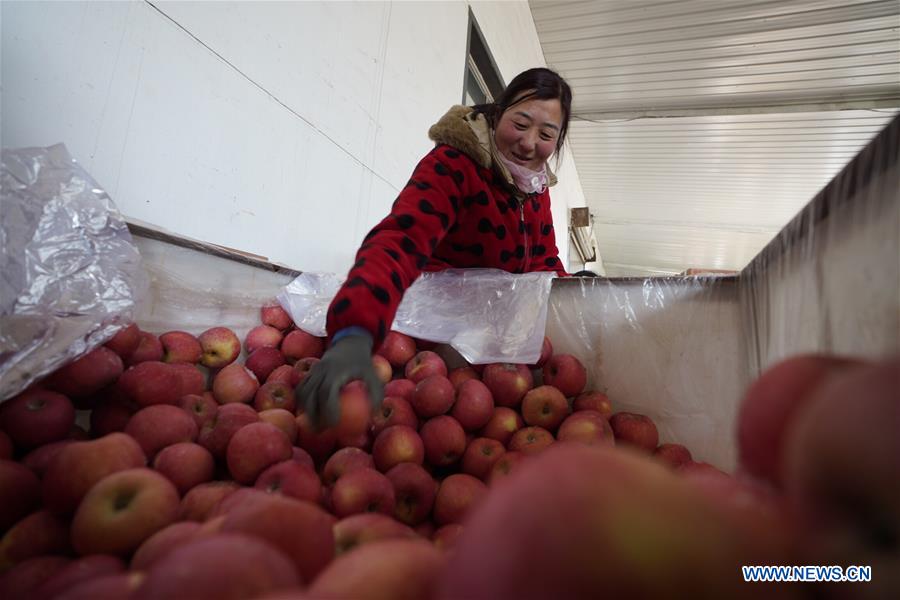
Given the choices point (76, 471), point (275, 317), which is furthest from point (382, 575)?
point (275, 317)

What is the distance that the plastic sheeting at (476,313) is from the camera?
1.34 meters

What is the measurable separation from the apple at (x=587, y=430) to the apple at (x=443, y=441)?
0.26 metres

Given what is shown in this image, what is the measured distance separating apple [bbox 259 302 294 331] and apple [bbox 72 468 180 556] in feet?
3.19

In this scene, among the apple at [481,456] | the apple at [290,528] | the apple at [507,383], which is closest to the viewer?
the apple at [290,528]

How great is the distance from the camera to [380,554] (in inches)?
13.0

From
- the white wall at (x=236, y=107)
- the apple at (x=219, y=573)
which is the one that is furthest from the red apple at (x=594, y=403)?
the white wall at (x=236, y=107)

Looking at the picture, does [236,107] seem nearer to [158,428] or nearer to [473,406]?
[158,428]

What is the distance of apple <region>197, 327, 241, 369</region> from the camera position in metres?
1.29

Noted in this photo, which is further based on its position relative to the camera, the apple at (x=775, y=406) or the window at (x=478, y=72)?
the window at (x=478, y=72)

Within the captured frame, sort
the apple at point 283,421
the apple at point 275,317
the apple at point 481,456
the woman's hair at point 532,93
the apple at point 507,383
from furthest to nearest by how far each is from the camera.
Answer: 1. the apple at point 275,317
2. the woman's hair at point 532,93
3. the apple at point 507,383
4. the apple at point 481,456
5. the apple at point 283,421

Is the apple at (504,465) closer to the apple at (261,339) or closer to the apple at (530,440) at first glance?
the apple at (530,440)

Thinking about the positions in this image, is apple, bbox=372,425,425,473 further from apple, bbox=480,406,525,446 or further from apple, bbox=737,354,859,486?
apple, bbox=737,354,859,486

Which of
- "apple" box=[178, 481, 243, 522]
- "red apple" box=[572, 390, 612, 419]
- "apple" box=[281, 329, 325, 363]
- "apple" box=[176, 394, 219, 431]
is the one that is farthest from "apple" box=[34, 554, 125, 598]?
"red apple" box=[572, 390, 612, 419]

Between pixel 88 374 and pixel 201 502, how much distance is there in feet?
1.51
